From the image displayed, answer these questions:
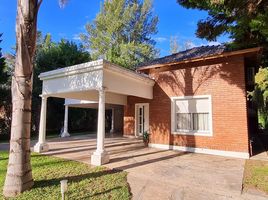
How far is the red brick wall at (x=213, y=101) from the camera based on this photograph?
1023 cm

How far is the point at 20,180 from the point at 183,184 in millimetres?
4485

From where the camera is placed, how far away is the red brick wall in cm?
1023

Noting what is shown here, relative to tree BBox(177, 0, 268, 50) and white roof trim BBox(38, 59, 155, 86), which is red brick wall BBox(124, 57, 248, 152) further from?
white roof trim BBox(38, 59, 155, 86)

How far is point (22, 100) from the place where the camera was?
5.68m

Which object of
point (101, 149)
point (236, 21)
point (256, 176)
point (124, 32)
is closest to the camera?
point (256, 176)

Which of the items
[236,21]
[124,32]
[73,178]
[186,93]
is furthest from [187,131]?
[124,32]

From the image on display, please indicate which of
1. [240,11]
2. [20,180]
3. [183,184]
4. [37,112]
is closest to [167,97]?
[240,11]

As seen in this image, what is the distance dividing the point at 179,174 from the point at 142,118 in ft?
28.0

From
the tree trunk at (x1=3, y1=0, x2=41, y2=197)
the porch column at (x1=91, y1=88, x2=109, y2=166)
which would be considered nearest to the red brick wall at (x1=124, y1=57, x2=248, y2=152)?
the porch column at (x1=91, y1=88, x2=109, y2=166)

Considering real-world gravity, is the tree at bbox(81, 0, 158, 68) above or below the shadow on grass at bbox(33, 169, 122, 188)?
above

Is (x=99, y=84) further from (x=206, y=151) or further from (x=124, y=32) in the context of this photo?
(x=124, y=32)

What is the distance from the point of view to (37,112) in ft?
68.2

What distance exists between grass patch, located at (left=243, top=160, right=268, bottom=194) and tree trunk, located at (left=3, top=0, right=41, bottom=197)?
611 cm

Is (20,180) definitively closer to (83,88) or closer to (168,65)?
(83,88)
